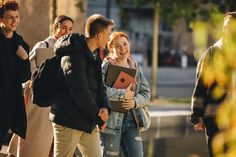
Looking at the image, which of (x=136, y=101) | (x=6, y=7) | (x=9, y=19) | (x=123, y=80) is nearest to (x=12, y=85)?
(x=9, y=19)

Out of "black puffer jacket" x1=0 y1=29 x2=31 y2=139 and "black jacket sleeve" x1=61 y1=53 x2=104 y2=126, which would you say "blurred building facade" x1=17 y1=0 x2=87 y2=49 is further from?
"black jacket sleeve" x1=61 y1=53 x2=104 y2=126

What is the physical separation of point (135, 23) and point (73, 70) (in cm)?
4986

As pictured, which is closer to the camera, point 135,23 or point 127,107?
point 127,107

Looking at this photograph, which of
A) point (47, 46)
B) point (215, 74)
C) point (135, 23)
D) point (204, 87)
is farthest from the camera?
point (135, 23)

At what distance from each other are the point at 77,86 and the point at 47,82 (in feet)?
1.14

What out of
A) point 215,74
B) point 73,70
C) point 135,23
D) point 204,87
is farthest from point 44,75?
point 135,23

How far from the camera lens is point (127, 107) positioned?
6117mm

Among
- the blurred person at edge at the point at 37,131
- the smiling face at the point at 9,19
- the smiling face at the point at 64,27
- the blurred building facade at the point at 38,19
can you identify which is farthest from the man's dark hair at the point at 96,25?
the blurred building facade at the point at 38,19

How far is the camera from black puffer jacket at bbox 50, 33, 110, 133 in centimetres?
498

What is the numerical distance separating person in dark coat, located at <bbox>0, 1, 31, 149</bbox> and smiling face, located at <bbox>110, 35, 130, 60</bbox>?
2.77 ft

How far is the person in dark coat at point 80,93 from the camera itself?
500 centimetres

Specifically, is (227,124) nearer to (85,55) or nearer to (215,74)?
(215,74)

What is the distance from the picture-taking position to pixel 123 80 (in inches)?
243

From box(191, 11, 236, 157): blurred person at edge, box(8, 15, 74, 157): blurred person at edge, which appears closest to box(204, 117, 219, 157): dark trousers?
box(191, 11, 236, 157): blurred person at edge
